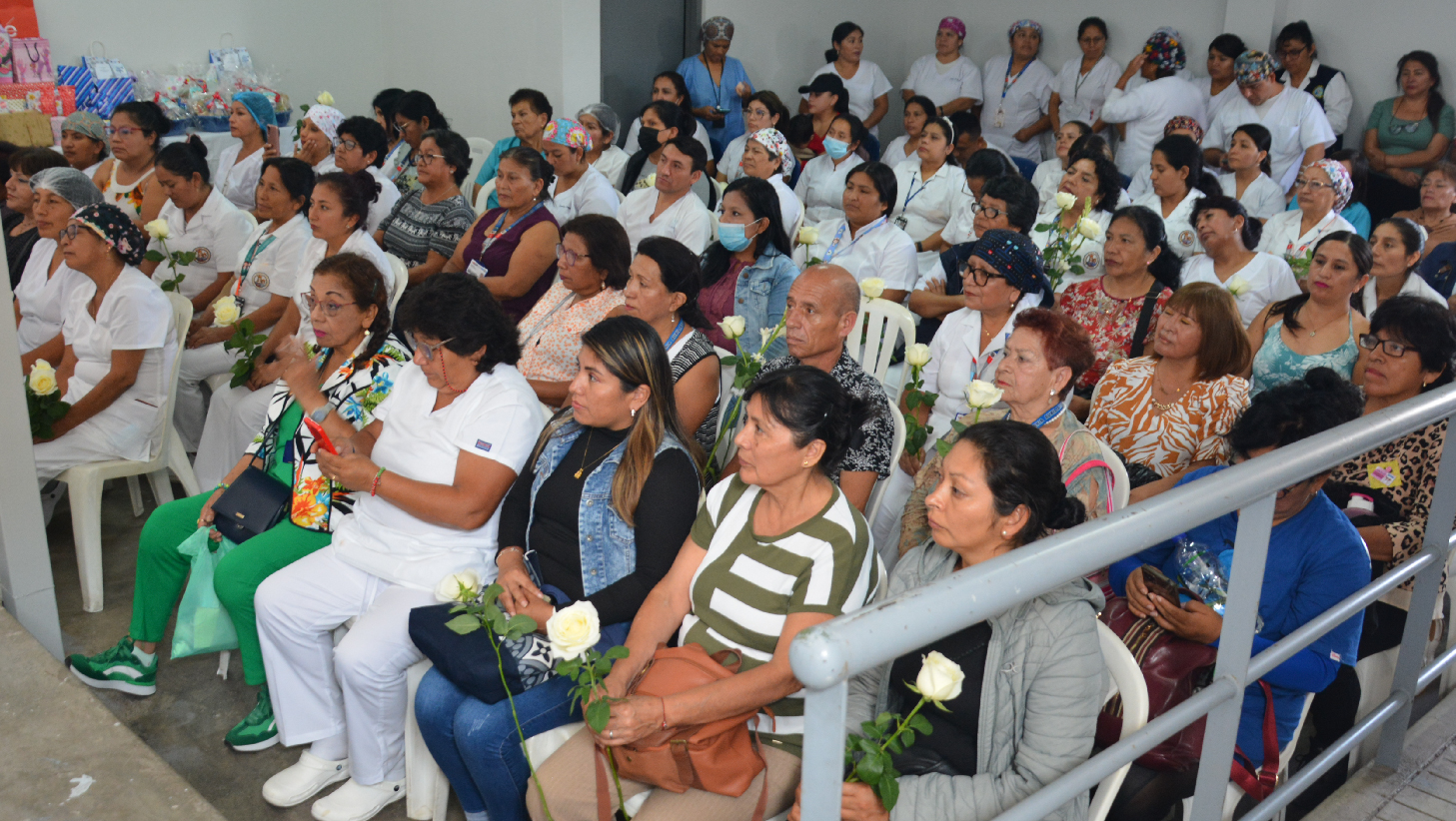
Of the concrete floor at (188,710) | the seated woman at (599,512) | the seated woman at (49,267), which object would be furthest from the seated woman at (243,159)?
the seated woman at (599,512)

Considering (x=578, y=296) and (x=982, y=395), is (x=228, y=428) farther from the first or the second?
(x=982, y=395)

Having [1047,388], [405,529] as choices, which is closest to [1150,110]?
[1047,388]

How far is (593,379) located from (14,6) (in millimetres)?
6158

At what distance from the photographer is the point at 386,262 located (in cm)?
411

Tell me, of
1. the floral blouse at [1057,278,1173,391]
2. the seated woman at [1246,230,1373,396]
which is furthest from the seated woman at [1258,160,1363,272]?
the floral blouse at [1057,278,1173,391]

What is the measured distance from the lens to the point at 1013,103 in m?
8.17

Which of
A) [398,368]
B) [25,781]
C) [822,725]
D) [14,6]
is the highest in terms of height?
[14,6]

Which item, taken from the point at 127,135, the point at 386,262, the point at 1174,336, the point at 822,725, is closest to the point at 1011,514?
the point at 822,725

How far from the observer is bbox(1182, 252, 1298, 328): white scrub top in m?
4.13

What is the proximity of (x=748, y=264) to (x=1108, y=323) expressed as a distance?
1321 mm

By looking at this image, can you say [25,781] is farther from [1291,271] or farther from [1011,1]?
[1011,1]

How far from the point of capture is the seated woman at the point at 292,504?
277cm

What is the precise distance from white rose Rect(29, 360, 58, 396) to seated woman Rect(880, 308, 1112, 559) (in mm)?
2572

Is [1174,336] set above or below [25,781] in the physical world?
above
